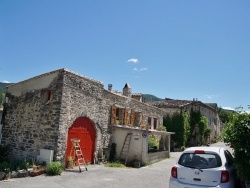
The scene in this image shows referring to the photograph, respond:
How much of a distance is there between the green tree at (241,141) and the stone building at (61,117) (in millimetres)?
8575

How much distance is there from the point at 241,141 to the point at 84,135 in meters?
9.90

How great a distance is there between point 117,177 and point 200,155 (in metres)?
5.68

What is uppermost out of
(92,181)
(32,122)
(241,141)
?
(32,122)

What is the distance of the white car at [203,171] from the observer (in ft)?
21.0

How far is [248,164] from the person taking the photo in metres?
6.39

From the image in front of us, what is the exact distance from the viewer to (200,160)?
23.0 ft

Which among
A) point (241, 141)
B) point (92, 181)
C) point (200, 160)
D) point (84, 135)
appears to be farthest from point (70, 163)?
point (241, 141)

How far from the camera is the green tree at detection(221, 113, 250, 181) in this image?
21.0 feet

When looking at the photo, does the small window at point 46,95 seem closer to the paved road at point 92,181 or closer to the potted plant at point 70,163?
the potted plant at point 70,163

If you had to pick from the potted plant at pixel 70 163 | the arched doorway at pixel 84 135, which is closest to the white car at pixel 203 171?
the potted plant at pixel 70 163

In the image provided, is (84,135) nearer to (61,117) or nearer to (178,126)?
(61,117)

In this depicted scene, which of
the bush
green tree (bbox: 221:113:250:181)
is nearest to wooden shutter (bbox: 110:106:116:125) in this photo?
the bush

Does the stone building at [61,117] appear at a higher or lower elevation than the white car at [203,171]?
higher

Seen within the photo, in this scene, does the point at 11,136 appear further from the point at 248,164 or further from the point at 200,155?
the point at 248,164
